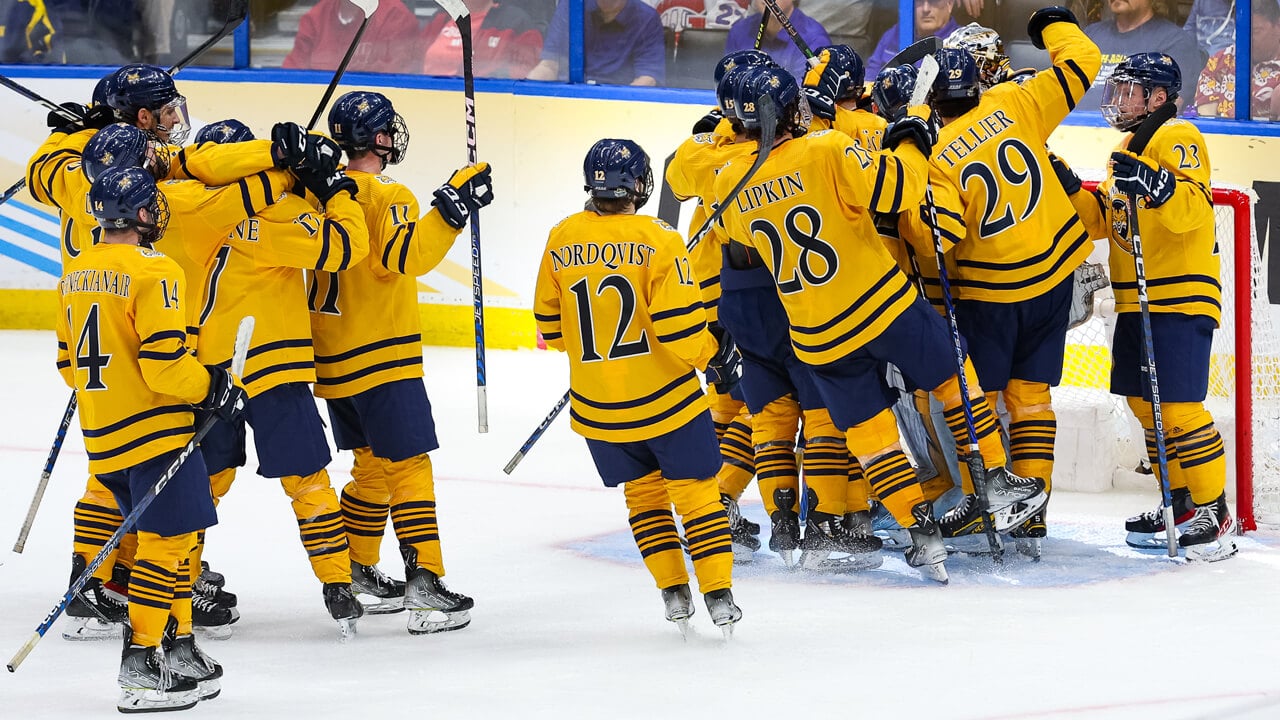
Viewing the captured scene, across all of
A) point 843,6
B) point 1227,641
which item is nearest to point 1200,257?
point 1227,641

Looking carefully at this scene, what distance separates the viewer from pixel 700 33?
814 cm

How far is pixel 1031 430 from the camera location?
4500mm

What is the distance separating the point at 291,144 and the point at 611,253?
799mm

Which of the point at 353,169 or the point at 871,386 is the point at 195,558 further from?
the point at 871,386

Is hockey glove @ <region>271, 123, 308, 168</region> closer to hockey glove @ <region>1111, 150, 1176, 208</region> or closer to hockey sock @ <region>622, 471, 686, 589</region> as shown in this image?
hockey sock @ <region>622, 471, 686, 589</region>

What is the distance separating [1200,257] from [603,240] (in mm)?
1857

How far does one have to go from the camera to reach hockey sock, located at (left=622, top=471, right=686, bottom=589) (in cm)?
378

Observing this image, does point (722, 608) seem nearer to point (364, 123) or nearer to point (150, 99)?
point (364, 123)

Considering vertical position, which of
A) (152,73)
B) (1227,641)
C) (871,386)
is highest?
(152,73)

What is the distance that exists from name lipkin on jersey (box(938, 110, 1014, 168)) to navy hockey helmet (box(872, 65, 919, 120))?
28 cm

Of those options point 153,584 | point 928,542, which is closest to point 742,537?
point 928,542

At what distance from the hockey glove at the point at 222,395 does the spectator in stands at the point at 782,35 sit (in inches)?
203

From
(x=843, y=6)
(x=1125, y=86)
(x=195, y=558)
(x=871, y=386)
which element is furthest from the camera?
(x=843, y=6)

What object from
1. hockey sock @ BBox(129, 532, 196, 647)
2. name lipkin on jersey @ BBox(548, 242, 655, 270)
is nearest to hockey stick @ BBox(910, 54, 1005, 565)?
name lipkin on jersey @ BBox(548, 242, 655, 270)
